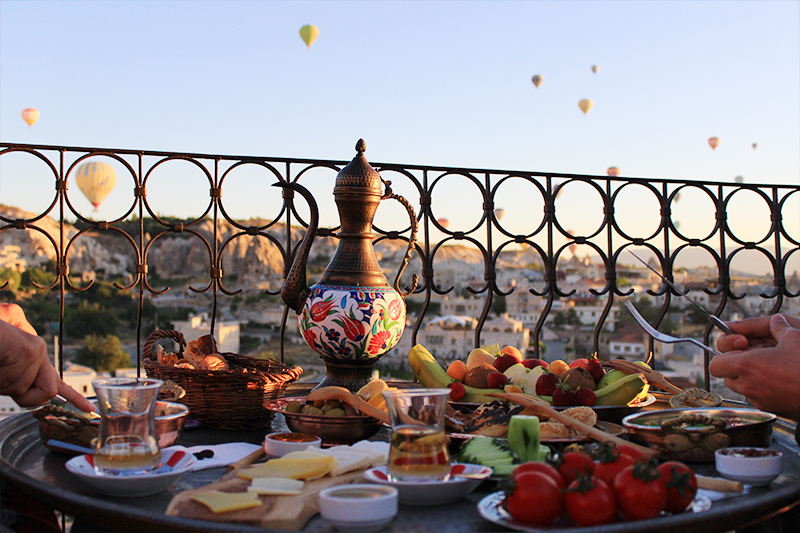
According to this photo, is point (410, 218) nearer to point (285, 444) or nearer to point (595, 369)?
point (595, 369)

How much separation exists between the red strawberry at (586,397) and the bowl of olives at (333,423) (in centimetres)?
57

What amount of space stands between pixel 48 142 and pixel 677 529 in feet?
8.14

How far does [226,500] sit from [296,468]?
0.16 metres

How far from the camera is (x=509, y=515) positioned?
2.66ft

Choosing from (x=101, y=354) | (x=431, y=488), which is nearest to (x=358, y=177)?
(x=431, y=488)

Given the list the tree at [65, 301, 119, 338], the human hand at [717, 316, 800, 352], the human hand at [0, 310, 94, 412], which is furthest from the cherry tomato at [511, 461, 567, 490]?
the tree at [65, 301, 119, 338]

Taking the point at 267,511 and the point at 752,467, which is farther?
the point at 752,467

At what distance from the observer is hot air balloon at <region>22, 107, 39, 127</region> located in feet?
56.6

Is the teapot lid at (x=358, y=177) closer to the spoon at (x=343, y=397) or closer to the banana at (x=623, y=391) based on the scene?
the spoon at (x=343, y=397)

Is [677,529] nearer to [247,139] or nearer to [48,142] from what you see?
[48,142]

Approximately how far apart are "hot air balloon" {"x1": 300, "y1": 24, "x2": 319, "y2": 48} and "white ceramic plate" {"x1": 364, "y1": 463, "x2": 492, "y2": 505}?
17.3m

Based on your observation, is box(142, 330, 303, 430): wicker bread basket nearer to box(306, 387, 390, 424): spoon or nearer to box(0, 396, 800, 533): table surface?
box(306, 387, 390, 424): spoon

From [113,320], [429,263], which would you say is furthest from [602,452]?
[113,320]

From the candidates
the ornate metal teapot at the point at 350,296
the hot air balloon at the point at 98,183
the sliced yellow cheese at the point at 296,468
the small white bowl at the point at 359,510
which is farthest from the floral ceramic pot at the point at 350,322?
the hot air balloon at the point at 98,183
